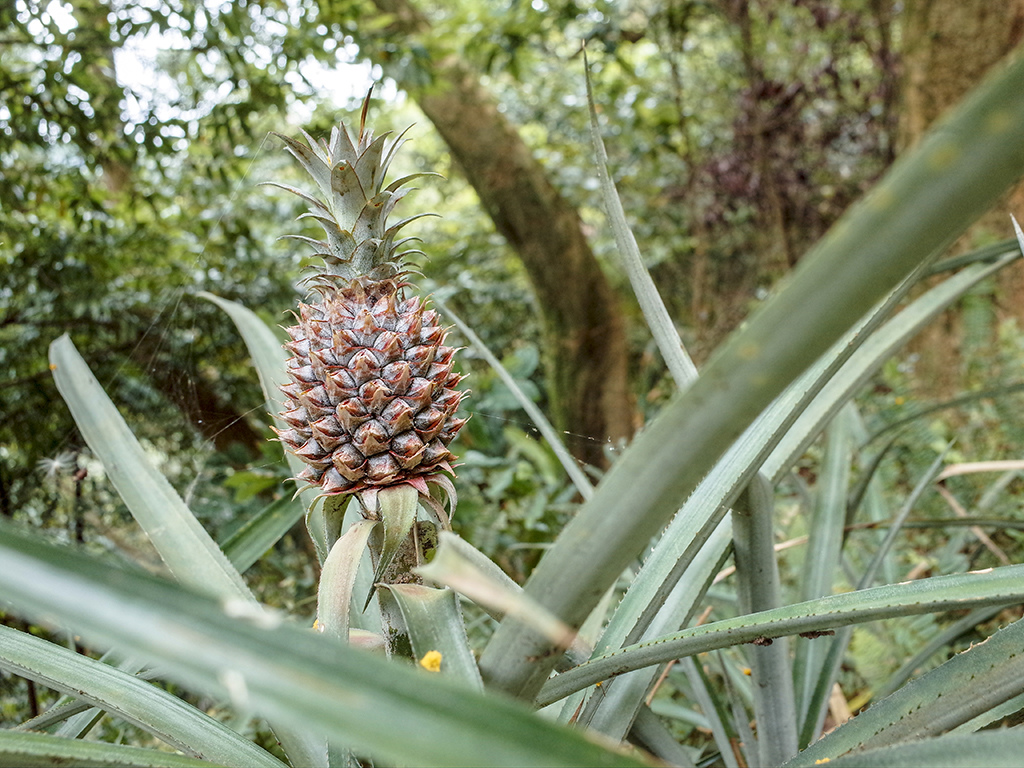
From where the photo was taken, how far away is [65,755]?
37 cm

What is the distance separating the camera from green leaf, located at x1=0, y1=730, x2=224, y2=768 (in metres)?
0.36

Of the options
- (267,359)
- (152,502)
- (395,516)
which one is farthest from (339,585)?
(267,359)

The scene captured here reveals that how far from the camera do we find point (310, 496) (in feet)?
2.78

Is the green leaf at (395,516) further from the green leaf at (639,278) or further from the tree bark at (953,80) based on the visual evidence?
the tree bark at (953,80)

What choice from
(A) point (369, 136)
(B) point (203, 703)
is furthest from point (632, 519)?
(B) point (203, 703)

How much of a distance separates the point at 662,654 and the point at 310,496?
0.51 metres

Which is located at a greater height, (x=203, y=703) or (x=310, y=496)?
(x=310, y=496)

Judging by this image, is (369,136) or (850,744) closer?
(850,744)

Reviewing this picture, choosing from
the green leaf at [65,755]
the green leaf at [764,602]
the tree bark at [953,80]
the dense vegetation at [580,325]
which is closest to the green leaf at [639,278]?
the dense vegetation at [580,325]

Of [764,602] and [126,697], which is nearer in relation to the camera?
[126,697]

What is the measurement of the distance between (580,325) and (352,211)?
2666 millimetres

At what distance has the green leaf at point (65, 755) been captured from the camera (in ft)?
1.17

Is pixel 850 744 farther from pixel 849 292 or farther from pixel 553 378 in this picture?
pixel 553 378

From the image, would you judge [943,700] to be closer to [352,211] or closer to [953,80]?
[352,211]
